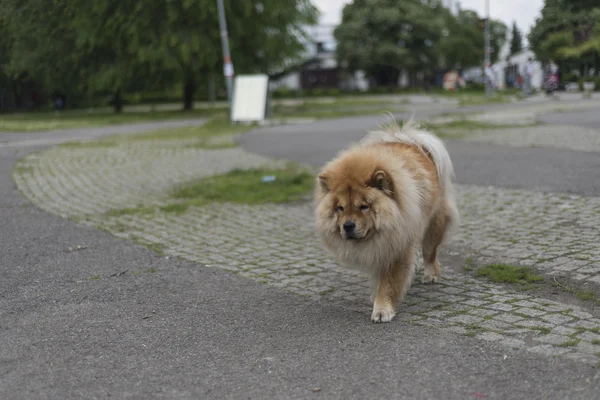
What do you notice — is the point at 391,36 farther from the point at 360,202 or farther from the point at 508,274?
the point at 360,202

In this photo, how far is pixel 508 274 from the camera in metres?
6.29

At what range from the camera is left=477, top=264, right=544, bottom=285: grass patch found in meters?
6.12

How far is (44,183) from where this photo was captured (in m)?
12.9

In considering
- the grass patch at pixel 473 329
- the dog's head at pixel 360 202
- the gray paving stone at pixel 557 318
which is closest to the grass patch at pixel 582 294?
the gray paving stone at pixel 557 318

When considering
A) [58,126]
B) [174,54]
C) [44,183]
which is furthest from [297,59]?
[44,183]

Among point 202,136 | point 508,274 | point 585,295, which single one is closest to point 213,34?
point 202,136

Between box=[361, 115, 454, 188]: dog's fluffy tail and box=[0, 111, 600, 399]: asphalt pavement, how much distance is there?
1.58 metres

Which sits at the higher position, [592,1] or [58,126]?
[592,1]

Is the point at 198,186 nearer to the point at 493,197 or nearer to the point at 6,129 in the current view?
the point at 493,197

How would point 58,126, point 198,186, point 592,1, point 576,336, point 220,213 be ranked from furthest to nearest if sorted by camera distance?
point 58,126 < point 592,1 < point 198,186 < point 220,213 < point 576,336

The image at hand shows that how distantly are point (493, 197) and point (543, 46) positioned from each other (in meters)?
18.9

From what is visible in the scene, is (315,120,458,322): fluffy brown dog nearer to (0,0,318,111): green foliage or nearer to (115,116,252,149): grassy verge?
(115,116,252,149): grassy verge

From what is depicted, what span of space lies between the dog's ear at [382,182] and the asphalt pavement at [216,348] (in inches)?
39.3

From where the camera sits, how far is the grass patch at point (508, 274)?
6.12 meters
